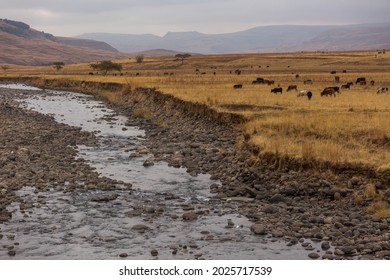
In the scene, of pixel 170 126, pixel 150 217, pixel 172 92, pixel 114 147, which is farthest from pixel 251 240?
pixel 172 92

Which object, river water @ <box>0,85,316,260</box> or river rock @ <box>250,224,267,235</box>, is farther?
river rock @ <box>250,224,267,235</box>

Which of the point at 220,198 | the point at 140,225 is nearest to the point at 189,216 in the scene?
the point at 140,225

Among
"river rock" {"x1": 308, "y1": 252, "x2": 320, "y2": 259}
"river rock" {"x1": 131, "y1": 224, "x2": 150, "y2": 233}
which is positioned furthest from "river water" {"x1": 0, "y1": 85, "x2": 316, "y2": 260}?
"river rock" {"x1": 308, "y1": 252, "x2": 320, "y2": 259}

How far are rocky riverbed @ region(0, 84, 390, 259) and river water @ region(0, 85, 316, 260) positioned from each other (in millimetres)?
68

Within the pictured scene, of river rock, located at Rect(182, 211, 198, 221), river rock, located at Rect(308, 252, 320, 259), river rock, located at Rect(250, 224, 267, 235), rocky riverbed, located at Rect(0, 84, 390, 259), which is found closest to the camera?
river rock, located at Rect(308, 252, 320, 259)

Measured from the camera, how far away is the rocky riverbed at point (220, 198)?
44.7 feet

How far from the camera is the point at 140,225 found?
1516 cm

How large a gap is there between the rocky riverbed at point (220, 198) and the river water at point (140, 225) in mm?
68

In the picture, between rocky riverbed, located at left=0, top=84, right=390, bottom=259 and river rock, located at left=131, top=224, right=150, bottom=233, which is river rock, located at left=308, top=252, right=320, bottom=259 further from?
river rock, located at left=131, top=224, right=150, bottom=233

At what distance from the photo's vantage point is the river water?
13086mm

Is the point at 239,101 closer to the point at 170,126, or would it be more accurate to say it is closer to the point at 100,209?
the point at 170,126

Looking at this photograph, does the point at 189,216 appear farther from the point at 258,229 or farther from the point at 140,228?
the point at 258,229

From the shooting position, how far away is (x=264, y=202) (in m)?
17.7

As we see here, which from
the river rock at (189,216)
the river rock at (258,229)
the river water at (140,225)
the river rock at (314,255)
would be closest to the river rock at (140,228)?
the river water at (140,225)
